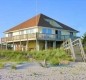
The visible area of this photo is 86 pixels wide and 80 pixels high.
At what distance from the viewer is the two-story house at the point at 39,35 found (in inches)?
1673

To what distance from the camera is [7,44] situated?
49938mm

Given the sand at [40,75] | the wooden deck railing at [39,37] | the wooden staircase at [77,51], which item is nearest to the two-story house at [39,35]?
the wooden deck railing at [39,37]

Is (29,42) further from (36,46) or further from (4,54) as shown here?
(4,54)

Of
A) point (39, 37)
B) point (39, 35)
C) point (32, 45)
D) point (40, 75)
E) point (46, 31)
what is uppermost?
point (46, 31)

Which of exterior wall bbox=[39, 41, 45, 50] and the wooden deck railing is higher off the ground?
the wooden deck railing

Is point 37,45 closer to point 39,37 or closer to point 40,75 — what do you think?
point 39,37

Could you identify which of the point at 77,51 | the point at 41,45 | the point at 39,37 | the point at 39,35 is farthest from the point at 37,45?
the point at 77,51

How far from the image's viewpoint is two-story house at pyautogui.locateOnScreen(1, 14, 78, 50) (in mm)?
42500

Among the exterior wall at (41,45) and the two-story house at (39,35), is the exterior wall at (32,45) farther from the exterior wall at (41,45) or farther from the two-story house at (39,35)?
the exterior wall at (41,45)

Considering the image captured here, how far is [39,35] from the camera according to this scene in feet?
137

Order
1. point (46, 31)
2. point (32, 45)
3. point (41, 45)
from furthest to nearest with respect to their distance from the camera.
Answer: point (32, 45), point (46, 31), point (41, 45)

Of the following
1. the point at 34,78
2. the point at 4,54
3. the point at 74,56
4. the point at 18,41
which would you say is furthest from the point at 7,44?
the point at 34,78

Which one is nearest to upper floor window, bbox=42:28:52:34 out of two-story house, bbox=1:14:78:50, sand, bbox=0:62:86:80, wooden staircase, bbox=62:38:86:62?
two-story house, bbox=1:14:78:50

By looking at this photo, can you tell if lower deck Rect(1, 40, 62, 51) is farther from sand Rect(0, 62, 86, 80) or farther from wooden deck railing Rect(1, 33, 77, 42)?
sand Rect(0, 62, 86, 80)
